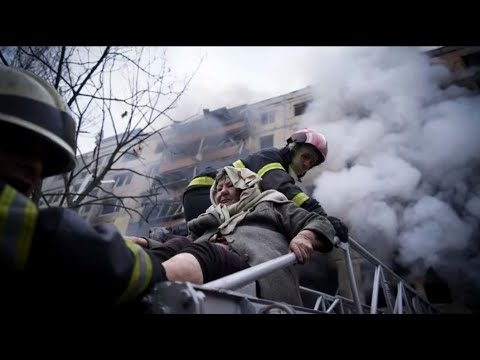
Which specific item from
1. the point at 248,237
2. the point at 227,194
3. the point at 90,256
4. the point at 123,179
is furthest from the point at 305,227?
the point at 123,179

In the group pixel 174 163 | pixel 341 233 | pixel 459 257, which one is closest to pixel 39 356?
pixel 341 233

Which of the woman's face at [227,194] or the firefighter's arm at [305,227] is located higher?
the woman's face at [227,194]

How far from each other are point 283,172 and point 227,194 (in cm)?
71

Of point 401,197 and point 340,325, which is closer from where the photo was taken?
point 340,325

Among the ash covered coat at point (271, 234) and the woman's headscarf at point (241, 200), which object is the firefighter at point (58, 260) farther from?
the woman's headscarf at point (241, 200)

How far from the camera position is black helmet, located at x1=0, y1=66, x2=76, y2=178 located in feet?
3.16

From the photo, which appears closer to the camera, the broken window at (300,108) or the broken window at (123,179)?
the broken window at (300,108)

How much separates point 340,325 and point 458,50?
63.0ft

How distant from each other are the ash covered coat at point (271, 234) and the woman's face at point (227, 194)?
0.24 meters

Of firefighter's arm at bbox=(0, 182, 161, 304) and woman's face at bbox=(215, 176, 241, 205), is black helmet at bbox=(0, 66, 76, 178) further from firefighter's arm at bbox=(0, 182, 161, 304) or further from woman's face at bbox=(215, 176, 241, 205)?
woman's face at bbox=(215, 176, 241, 205)

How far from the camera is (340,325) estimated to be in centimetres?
82

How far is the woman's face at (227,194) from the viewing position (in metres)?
2.57

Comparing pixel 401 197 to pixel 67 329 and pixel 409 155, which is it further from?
pixel 67 329

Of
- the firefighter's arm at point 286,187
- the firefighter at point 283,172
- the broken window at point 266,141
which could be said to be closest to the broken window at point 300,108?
the broken window at point 266,141
